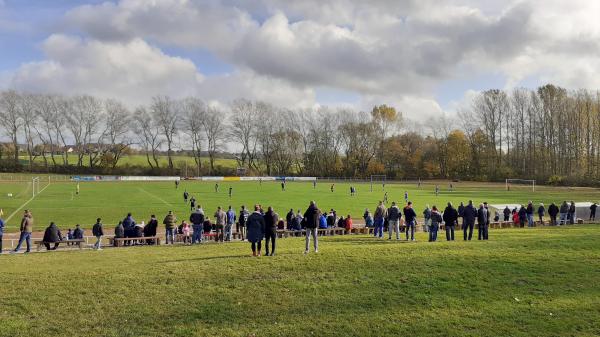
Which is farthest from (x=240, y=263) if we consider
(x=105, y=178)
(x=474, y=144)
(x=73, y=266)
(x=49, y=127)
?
(x=49, y=127)

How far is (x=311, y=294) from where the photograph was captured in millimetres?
9930

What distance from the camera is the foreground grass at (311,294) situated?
27.3ft

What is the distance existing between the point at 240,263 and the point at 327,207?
98.1 ft

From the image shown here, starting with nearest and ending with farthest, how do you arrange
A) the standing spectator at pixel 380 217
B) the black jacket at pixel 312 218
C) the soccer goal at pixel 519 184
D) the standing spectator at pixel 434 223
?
the black jacket at pixel 312 218 < the standing spectator at pixel 434 223 < the standing spectator at pixel 380 217 < the soccer goal at pixel 519 184

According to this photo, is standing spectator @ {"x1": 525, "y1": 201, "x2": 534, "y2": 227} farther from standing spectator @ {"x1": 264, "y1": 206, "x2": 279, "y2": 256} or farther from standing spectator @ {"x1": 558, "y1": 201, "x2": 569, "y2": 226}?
standing spectator @ {"x1": 264, "y1": 206, "x2": 279, "y2": 256}

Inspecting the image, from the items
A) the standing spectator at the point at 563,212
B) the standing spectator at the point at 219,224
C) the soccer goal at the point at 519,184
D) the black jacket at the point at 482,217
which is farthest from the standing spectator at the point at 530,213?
the soccer goal at the point at 519,184

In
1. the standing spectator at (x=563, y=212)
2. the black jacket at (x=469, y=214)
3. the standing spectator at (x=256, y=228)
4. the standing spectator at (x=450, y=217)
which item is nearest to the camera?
the standing spectator at (x=256, y=228)

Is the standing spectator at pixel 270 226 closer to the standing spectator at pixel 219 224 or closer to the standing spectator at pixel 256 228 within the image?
the standing spectator at pixel 256 228

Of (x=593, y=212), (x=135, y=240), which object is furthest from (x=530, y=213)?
(x=135, y=240)

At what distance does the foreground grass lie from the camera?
328 inches

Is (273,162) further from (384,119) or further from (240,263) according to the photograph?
(240,263)

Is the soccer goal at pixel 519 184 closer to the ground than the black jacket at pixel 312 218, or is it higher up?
closer to the ground

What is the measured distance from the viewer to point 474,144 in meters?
99.9

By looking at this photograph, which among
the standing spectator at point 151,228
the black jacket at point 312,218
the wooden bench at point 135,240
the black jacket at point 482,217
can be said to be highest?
the black jacket at point 312,218
